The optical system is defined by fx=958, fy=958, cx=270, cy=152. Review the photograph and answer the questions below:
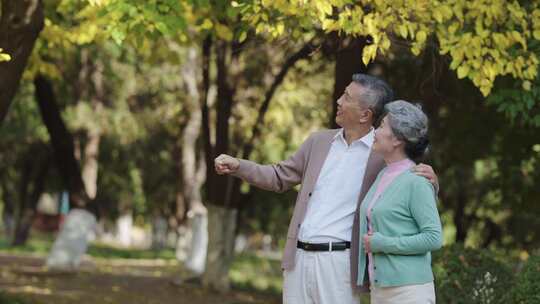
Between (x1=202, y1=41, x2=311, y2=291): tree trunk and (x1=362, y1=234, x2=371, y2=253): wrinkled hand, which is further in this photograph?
(x1=202, y1=41, x2=311, y2=291): tree trunk

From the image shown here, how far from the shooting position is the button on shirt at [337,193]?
16.6 feet

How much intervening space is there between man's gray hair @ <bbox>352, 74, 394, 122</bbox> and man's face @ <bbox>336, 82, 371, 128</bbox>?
24 millimetres

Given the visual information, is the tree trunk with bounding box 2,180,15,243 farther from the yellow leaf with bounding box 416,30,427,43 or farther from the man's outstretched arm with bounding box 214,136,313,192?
the man's outstretched arm with bounding box 214,136,313,192

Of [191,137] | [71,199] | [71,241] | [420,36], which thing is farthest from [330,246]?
[191,137]

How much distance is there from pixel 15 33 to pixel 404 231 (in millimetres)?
5900

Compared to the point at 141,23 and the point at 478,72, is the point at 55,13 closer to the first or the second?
the point at 141,23

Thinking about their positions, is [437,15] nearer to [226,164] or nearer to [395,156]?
[395,156]

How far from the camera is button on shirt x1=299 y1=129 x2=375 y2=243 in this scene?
5.06m

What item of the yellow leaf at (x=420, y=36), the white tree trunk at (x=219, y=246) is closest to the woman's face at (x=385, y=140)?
the yellow leaf at (x=420, y=36)

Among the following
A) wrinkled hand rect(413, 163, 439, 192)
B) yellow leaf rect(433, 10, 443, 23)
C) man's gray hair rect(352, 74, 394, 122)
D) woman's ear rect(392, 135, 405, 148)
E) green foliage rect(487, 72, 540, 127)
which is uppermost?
yellow leaf rect(433, 10, 443, 23)

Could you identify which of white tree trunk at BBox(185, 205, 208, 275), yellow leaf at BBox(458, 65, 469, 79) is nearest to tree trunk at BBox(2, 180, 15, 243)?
white tree trunk at BBox(185, 205, 208, 275)

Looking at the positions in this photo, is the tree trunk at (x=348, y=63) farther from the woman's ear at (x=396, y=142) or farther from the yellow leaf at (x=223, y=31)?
the woman's ear at (x=396, y=142)

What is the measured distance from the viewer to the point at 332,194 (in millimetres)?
5145

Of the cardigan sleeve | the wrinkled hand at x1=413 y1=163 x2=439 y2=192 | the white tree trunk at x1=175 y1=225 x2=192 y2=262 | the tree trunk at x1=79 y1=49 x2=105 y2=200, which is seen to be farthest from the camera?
the white tree trunk at x1=175 y1=225 x2=192 y2=262
